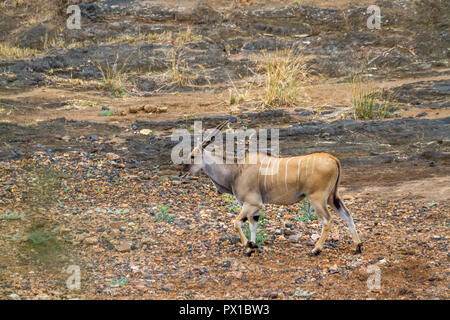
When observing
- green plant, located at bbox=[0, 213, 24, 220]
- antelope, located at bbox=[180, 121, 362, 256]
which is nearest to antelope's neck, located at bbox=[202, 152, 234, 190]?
antelope, located at bbox=[180, 121, 362, 256]

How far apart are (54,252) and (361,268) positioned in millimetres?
3043

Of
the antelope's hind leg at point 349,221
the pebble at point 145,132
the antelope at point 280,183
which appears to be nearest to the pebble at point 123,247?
the antelope at point 280,183

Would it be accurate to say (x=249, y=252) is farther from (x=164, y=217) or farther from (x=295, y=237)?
(x=164, y=217)

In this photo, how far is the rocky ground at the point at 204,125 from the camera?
18.4 feet

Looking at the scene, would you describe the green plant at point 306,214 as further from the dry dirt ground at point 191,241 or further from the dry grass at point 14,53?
the dry grass at point 14,53

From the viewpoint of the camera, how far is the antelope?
595 centimetres

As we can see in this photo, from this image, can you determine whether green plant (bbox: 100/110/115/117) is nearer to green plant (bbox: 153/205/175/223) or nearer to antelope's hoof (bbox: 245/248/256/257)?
green plant (bbox: 153/205/175/223)

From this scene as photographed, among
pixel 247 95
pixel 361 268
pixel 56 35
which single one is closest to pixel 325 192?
pixel 361 268

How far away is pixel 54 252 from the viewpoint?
19.6ft

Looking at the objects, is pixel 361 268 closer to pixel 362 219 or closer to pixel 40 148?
pixel 362 219

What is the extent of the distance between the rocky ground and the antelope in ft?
1.16

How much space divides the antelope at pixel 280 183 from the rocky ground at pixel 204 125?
35 centimetres

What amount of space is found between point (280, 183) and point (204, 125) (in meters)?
5.12

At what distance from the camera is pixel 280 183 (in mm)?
6141
